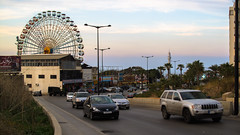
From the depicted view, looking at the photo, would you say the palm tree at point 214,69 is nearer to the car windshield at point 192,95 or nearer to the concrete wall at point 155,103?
the concrete wall at point 155,103

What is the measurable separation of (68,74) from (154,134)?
78.6 metres

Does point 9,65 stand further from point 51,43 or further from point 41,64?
point 41,64

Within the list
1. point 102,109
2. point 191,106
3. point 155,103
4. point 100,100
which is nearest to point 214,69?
point 155,103

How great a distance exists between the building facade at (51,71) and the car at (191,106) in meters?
70.0

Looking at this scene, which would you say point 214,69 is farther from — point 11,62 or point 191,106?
point 191,106

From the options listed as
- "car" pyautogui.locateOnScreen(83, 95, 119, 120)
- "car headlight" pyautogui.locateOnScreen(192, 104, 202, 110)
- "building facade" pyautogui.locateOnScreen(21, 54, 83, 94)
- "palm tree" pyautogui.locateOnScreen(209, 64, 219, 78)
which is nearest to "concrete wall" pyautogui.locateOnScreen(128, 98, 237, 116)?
"car headlight" pyautogui.locateOnScreen(192, 104, 202, 110)

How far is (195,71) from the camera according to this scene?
2039 inches

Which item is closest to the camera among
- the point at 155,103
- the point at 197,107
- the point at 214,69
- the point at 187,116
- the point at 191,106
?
the point at 197,107

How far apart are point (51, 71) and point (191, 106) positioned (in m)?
76.6

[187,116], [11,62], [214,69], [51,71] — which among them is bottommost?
[187,116]

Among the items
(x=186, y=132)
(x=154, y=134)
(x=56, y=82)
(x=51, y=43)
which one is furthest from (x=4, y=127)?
(x=56, y=82)

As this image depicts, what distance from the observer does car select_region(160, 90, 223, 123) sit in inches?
534

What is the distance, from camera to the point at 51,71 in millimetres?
86875

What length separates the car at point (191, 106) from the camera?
44.5 ft
